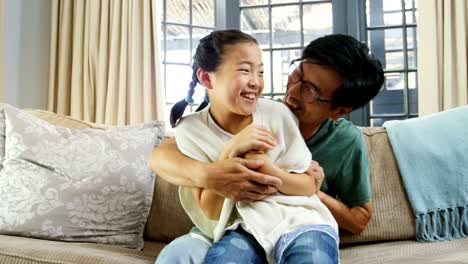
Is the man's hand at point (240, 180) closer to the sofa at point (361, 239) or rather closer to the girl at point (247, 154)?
the girl at point (247, 154)

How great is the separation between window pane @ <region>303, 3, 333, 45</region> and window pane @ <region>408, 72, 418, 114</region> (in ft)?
1.95

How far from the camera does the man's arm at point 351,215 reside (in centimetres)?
142

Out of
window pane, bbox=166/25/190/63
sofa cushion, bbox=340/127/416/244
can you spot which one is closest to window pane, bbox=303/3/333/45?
window pane, bbox=166/25/190/63

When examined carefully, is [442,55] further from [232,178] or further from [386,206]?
[232,178]

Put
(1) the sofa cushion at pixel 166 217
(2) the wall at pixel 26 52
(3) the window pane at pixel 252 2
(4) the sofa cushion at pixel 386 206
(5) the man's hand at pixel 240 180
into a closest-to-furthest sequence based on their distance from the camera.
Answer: (5) the man's hand at pixel 240 180 < (4) the sofa cushion at pixel 386 206 < (1) the sofa cushion at pixel 166 217 < (2) the wall at pixel 26 52 < (3) the window pane at pixel 252 2

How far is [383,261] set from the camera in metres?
1.34

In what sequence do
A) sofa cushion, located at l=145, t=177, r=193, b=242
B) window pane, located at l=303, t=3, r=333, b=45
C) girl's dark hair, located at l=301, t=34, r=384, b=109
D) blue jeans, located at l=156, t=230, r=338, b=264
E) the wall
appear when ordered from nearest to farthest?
blue jeans, located at l=156, t=230, r=338, b=264
girl's dark hair, located at l=301, t=34, r=384, b=109
sofa cushion, located at l=145, t=177, r=193, b=242
the wall
window pane, located at l=303, t=3, r=333, b=45

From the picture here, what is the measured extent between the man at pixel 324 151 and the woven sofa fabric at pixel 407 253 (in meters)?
0.08

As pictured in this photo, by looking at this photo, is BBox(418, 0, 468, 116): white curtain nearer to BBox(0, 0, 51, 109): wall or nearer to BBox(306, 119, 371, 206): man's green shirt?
BBox(306, 119, 371, 206): man's green shirt

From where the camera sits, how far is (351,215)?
1.47m

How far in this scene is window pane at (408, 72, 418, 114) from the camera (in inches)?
122

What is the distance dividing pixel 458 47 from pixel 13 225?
2.38 meters

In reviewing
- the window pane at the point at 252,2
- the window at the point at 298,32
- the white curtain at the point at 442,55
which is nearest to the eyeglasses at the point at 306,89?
the white curtain at the point at 442,55

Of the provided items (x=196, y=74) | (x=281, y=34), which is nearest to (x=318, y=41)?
(x=196, y=74)
